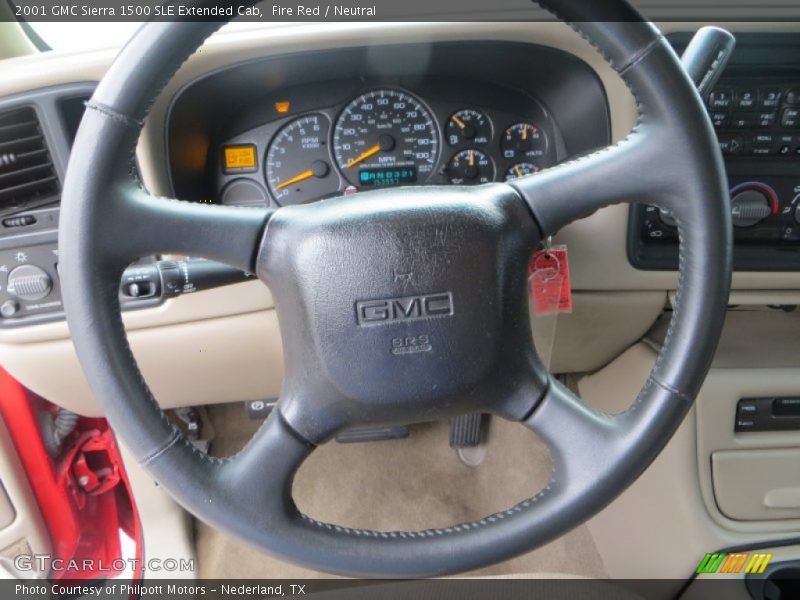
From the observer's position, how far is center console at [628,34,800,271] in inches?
38.9

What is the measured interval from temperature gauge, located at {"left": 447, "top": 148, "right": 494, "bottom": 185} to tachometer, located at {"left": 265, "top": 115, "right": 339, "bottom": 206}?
0.61 ft

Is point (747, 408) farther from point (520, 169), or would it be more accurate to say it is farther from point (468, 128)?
point (468, 128)

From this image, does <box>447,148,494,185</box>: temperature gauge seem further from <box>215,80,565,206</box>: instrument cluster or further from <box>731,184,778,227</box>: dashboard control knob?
<box>731,184,778,227</box>: dashboard control knob

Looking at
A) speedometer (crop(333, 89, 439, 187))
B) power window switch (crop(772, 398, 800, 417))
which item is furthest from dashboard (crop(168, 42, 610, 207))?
power window switch (crop(772, 398, 800, 417))

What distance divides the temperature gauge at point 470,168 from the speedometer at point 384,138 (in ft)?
0.11

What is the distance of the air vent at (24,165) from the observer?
3.06 ft

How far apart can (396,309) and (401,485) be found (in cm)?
98

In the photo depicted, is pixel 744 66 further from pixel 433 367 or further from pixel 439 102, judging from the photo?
pixel 433 367

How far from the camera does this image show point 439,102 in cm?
104

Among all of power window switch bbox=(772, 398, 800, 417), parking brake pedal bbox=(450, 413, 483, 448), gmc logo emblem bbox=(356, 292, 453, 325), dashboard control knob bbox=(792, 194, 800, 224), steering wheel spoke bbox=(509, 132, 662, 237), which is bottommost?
parking brake pedal bbox=(450, 413, 483, 448)

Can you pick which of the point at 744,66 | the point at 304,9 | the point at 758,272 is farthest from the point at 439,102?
the point at 758,272

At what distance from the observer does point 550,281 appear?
0.96 m

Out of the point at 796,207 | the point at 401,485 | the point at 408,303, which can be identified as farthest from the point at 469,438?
the point at 408,303
